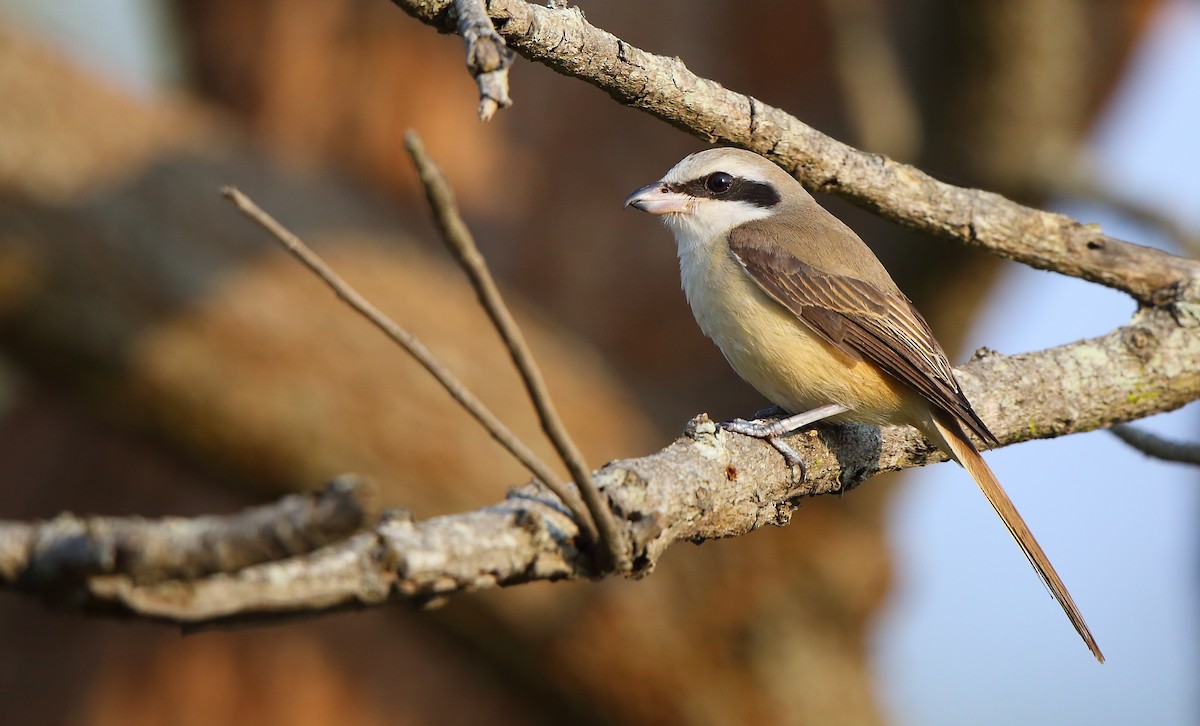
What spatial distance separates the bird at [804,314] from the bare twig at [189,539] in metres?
1.60

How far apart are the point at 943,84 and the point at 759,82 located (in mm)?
2184

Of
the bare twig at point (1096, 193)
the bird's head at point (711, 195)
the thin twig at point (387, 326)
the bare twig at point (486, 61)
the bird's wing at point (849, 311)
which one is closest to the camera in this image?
the thin twig at point (387, 326)

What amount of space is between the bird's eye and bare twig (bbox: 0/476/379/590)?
2.63 meters

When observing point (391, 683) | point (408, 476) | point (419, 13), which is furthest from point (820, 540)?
point (419, 13)

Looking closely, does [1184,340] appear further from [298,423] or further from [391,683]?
[391,683]

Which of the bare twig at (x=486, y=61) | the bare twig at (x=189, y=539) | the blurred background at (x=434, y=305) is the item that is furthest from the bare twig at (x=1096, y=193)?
the bare twig at (x=189, y=539)

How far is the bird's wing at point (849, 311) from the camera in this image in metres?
3.30

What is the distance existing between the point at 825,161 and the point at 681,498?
1071 mm

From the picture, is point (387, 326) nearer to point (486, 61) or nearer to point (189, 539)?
point (189, 539)

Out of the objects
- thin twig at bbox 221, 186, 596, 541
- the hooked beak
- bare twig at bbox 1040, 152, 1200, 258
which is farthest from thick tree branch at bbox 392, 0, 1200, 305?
bare twig at bbox 1040, 152, 1200, 258

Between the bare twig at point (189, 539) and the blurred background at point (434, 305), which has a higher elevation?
the blurred background at point (434, 305)

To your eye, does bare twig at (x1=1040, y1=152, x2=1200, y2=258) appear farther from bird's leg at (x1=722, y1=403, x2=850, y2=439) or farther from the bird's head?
bird's leg at (x1=722, y1=403, x2=850, y2=439)

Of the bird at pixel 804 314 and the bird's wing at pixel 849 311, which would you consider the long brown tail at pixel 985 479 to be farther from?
the bird's wing at pixel 849 311

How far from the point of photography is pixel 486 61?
179 cm
